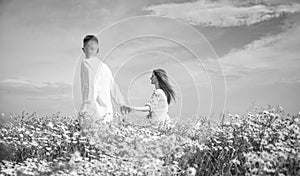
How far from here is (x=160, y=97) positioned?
7.04 meters

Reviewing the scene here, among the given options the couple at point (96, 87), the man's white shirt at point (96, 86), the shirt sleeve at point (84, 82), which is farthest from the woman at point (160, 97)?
the shirt sleeve at point (84, 82)

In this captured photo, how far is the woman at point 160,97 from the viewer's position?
22.7ft

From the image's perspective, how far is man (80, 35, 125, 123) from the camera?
6.16m

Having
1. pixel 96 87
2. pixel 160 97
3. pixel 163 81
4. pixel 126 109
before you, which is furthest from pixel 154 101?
pixel 96 87

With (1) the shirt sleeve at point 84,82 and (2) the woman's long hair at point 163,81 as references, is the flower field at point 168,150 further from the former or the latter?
(2) the woman's long hair at point 163,81

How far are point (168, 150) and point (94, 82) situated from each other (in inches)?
88.0

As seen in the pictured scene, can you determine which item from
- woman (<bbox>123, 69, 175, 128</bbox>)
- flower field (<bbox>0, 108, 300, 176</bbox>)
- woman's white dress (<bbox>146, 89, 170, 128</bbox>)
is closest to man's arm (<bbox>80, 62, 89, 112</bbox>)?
flower field (<bbox>0, 108, 300, 176</bbox>)

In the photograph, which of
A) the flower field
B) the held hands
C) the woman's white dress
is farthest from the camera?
the woman's white dress

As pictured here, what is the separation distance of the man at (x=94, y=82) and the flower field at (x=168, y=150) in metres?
0.59

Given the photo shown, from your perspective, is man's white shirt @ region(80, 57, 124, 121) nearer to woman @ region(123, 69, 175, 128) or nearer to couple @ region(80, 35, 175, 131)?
couple @ region(80, 35, 175, 131)

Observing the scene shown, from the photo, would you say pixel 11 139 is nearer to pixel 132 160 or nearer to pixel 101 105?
pixel 101 105

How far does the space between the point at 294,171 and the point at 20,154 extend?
3.10 metres

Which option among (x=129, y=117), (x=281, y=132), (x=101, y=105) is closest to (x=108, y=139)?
(x=129, y=117)

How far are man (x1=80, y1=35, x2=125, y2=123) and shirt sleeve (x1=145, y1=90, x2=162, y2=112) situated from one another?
2.72ft
